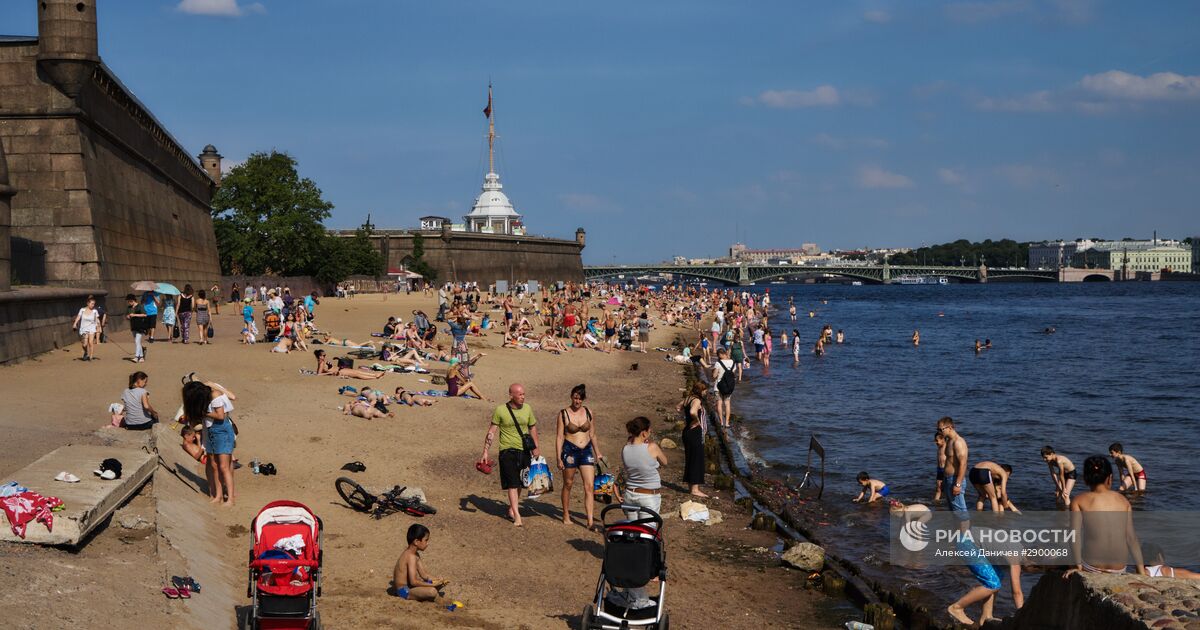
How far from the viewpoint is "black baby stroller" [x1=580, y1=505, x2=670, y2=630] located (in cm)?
741

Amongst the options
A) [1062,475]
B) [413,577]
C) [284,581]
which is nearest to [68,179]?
[413,577]

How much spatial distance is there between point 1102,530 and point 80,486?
7.86 meters

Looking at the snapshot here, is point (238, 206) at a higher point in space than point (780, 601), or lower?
higher

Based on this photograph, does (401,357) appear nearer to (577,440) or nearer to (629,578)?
(577,440)

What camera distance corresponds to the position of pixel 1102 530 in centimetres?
718

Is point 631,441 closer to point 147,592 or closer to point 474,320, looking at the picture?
point 147,592

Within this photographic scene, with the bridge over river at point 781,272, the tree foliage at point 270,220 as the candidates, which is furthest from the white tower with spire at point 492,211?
the tree foliage at point 270,220

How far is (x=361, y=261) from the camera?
73.6 meters

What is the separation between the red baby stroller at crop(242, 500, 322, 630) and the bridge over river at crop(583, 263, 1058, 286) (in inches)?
4944

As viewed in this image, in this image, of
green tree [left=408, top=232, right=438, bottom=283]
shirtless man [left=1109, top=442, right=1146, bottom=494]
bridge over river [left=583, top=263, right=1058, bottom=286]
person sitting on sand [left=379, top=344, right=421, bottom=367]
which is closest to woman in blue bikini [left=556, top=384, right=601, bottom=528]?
shirtless man [left=1109, top=442, right=1146, bottom=494]

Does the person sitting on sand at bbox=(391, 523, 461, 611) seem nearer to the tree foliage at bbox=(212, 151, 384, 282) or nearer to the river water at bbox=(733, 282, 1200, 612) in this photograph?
the river water at bbox=(733, 282, 1200, 612)

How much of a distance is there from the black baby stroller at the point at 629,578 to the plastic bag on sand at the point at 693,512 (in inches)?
214

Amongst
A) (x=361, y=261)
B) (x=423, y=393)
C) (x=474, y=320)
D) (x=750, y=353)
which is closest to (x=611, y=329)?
(x=474, y=320)

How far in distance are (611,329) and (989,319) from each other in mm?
46997
